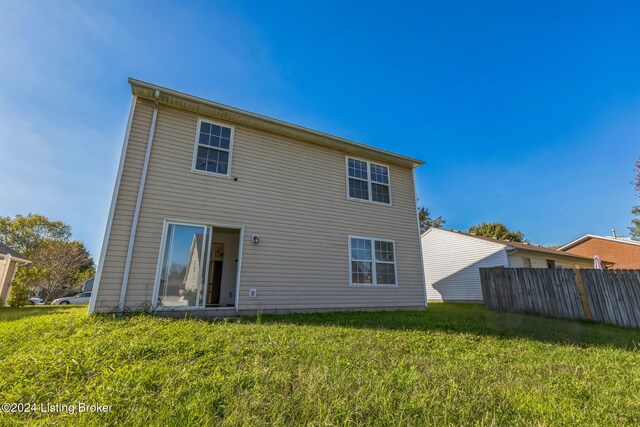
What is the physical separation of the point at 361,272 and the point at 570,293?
6159 millimetres

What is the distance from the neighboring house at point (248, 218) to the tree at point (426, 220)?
19.5 metres

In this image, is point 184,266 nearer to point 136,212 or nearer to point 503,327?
point 136,212

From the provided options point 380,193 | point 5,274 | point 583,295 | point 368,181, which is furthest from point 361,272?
point 5,274

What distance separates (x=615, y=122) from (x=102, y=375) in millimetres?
19753

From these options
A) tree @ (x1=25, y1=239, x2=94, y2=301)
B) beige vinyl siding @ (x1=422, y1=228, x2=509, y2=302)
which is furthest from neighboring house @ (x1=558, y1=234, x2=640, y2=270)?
tree @ (x1=25, y1=239, x2=94, y2=301)

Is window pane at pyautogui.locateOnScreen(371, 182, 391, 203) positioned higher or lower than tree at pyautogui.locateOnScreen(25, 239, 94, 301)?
higher

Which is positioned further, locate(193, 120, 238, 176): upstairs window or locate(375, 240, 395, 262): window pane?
Answer: locate(375, 240, 395, 262): window pane

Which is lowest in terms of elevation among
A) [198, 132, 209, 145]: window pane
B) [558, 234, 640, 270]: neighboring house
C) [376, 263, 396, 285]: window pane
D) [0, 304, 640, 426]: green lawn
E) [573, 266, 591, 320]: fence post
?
[0, 304, 640, 426]: green lawn

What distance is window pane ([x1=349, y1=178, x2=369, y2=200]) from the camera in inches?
352

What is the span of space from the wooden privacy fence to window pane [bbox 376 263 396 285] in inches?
162

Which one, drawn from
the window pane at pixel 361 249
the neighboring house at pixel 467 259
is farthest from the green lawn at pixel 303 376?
the neighboring house at pixel 467 259

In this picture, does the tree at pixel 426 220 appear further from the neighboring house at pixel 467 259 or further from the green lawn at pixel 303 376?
the green lawn at pixel 303 376

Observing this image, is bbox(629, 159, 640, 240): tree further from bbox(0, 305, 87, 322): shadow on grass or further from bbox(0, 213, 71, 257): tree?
bbox(0, 213, 71, 257): tree

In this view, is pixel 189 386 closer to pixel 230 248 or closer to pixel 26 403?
pixel 26 403
